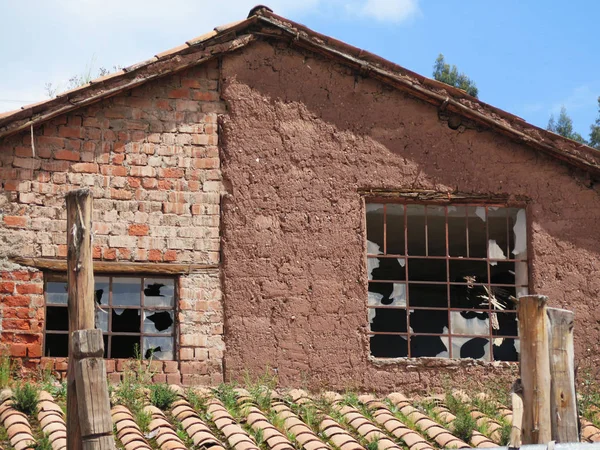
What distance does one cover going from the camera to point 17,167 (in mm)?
10961

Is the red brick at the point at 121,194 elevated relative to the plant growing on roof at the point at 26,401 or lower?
elevated

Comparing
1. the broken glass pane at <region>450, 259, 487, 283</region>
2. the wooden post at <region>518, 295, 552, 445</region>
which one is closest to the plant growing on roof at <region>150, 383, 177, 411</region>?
the wooden post at <region>518, 295, 552, 445</region>

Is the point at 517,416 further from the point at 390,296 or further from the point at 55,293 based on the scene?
the point at 55,293

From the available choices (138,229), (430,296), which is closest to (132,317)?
(138,229)

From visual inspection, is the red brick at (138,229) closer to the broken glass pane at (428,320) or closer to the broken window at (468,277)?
the broken window at (468,277)

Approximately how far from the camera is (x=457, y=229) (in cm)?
1370

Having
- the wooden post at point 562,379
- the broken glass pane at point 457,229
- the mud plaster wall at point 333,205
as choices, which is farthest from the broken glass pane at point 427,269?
the wooden post at point 562,379

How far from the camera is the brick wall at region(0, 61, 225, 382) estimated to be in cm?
1084

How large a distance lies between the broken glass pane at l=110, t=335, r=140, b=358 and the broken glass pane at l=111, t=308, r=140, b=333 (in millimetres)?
82

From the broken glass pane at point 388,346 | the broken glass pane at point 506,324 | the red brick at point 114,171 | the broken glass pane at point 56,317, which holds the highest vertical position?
the red brick at point 114,171

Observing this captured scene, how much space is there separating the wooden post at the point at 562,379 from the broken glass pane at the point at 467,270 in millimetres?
6166

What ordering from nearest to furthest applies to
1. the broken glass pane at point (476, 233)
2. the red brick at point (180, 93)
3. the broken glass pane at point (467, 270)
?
the red brick at point (180, 93)
the broken glass pane at point (476, 233)
the broken glass pane at point (467, 270)

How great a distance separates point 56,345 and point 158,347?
105 centimetres

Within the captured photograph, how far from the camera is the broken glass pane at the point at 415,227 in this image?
11984 mm
